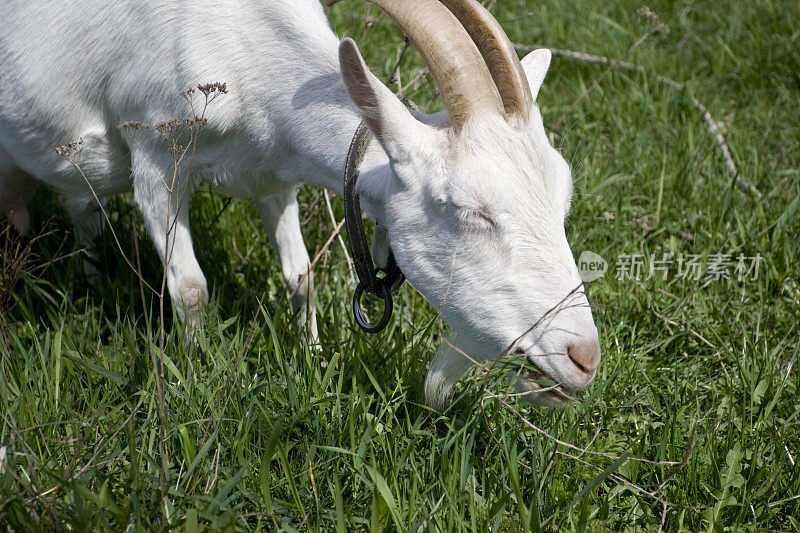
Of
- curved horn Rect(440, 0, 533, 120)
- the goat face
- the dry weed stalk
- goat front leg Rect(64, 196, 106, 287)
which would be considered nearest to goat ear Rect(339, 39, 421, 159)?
the goat face

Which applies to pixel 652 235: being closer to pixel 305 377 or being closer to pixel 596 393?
pixel 596 393

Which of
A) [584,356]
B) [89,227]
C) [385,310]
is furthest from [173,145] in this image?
[89,227]

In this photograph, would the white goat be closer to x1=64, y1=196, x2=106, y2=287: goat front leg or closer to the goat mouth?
the goat mouth

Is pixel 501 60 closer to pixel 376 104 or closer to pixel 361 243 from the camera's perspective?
pixel 376 104

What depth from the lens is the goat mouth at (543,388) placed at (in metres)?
2.25

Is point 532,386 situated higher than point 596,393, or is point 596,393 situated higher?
point 532,386

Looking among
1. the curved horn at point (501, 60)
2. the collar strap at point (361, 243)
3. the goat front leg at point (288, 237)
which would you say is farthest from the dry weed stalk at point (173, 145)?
the curved horn at point (501, 60)

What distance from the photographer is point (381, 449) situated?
2.56 m

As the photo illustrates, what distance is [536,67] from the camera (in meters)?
2.75

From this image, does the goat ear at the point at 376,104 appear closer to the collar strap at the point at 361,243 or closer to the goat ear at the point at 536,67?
the collar strap at the point at 361,243

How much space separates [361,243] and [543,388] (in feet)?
2.46

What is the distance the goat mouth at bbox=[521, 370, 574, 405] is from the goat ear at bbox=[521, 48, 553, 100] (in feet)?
3.17

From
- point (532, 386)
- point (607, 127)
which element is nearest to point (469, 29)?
point (532, 386)

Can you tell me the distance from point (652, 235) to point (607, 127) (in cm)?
109
